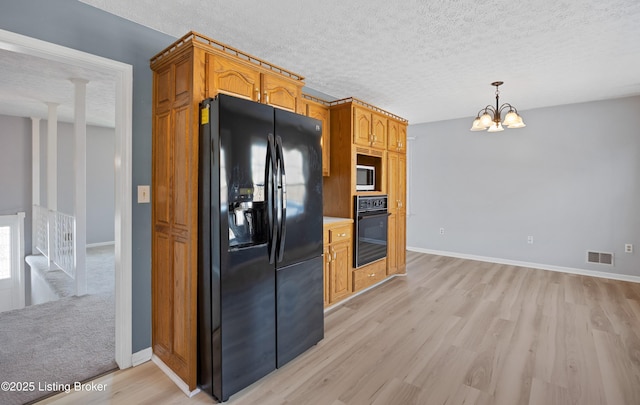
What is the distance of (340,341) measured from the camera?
2.49 m

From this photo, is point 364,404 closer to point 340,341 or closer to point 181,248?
point 340,341

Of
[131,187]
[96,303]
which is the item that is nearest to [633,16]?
[131,187]

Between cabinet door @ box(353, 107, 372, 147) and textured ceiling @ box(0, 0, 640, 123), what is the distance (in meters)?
0.38

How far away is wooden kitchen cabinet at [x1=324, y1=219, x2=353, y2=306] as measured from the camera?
9.97 feet

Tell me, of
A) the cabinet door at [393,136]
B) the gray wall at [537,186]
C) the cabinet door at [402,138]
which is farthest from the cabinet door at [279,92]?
the gray wall at [537,186]

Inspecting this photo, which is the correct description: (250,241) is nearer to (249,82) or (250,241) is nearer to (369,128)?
(249,82)

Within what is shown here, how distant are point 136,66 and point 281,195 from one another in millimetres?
1442

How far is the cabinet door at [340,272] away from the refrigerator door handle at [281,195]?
3.67ft

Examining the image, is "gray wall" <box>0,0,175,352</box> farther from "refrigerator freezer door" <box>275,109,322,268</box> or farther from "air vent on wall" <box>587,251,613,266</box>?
"air vent on wall" <box>587,251,613,266</box>

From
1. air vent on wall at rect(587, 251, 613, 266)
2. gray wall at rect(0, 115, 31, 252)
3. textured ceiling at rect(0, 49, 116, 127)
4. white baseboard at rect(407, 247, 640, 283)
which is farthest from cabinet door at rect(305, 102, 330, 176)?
gray wall at rect(0, 115, 31, 252)

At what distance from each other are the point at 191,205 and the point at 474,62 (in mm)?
2968

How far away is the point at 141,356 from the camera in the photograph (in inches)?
86.1

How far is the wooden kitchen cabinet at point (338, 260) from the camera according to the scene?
304 centimetres

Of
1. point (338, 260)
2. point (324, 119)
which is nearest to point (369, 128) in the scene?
point (324, 119)
